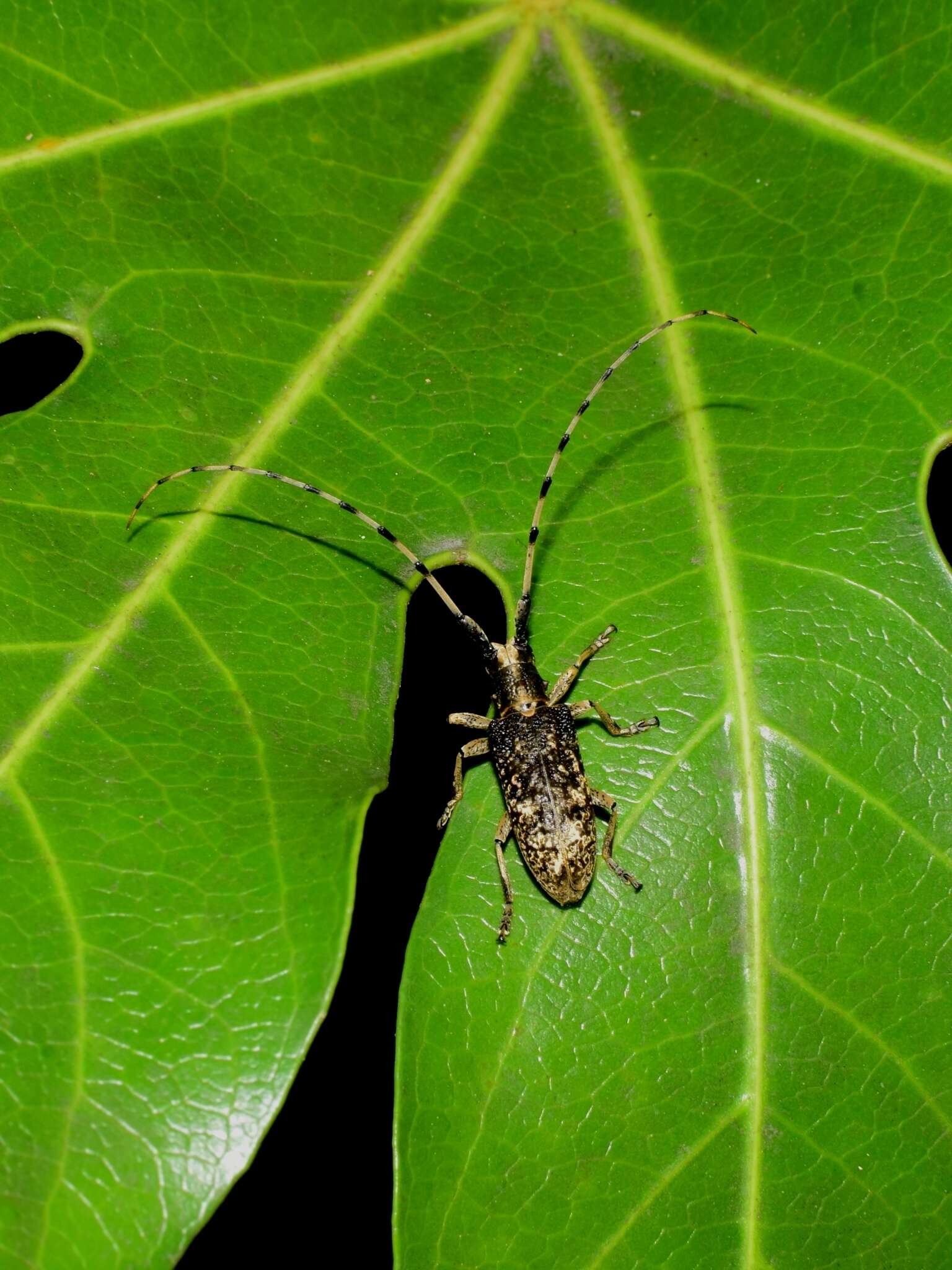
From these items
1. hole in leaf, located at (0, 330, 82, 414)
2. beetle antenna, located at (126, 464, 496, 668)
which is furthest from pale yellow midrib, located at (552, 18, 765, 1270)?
hole in leaf, located at (0, 330, 82, 414)

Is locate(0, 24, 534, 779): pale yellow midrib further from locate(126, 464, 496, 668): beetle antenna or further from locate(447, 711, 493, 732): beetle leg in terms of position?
locate(447, 711, 493, 732): beetle leg

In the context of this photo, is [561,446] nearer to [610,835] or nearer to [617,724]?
[617,724]

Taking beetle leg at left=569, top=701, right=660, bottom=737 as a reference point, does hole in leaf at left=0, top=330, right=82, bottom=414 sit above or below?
above

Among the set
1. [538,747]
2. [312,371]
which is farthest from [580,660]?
[312,371]

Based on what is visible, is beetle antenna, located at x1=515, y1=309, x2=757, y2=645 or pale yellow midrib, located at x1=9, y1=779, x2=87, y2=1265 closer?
pale yellow midrib, located at x1=9, y1=779, x2=87, y2=1265

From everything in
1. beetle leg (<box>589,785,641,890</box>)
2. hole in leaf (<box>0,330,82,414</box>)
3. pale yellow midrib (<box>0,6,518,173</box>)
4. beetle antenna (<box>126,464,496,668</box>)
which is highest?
pale yellow midrib (<box>0,6,518,173</box>)

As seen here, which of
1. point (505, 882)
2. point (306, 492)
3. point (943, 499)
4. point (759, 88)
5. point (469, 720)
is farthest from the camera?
point (469, 720)

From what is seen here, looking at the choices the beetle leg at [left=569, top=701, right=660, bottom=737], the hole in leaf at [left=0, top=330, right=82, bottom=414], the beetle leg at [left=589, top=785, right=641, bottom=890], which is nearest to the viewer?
the beetle leg at [left=589, top=785, right=641, bottom=890]
